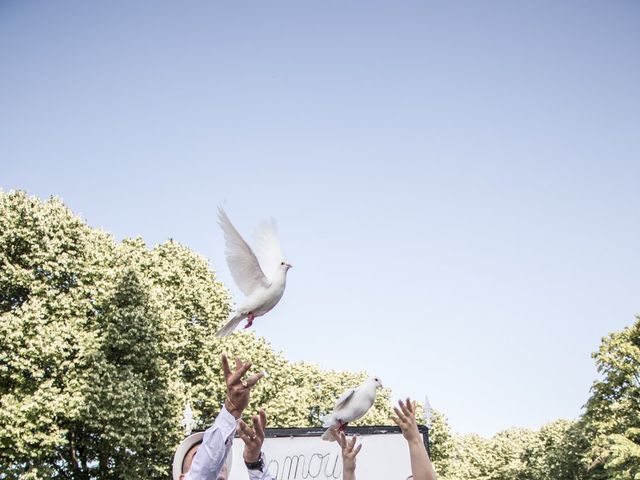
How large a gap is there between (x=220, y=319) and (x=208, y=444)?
23.8 m

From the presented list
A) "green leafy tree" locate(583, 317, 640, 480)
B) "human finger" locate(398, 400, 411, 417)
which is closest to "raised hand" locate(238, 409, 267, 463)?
"human finger" locate(398, 400, 411, 417)

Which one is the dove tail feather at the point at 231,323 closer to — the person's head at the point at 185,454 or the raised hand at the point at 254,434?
the raised hand at the point at 254,434

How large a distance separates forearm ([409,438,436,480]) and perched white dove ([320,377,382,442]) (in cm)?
72

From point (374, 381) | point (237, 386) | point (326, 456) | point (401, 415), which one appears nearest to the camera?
point (237, 386)

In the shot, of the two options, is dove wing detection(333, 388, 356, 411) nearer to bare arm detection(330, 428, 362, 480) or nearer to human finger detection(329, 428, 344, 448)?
human finger detection(329, 428, 344, 448)

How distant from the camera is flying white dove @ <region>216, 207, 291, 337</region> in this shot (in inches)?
141

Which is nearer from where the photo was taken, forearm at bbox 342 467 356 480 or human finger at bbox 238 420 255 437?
human finger at bbox 238 420 255 437

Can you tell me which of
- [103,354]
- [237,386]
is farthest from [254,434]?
[103,354]

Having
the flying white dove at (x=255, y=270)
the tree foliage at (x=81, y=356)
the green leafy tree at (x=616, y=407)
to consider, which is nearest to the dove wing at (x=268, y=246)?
the flying white dove at (x=255, y=270)

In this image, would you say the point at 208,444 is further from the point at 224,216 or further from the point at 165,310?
the point at 165,310

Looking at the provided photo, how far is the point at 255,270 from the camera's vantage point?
3.78m

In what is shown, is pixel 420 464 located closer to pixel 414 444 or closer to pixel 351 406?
pixel 414 444

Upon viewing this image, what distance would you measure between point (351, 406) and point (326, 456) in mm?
12063

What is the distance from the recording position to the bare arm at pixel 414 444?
3236 millimetres
